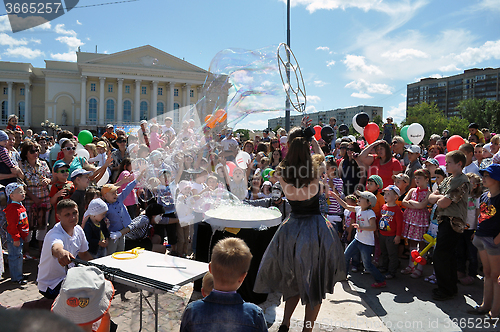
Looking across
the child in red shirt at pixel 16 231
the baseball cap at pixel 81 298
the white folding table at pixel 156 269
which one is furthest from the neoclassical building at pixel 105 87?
the baseball cap at pixel 81 298

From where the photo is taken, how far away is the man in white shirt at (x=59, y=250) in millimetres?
3448

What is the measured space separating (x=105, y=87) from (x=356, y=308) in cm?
6162

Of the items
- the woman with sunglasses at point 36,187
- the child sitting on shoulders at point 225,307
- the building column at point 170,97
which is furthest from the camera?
the building column at point 170,97

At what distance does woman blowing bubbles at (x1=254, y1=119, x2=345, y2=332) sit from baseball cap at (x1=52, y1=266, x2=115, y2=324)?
158 cm

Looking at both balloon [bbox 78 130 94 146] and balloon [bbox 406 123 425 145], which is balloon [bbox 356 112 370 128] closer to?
balloon [bbox 406 123 425 145]

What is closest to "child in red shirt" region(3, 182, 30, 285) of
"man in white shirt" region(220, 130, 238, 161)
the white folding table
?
the white folding table

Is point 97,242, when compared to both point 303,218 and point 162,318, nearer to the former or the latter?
point 162,318

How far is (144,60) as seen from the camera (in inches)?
2312

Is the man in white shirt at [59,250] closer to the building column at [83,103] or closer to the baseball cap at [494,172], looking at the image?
the baseball cap at [494,172]

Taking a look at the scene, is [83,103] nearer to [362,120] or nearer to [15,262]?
[362,120]

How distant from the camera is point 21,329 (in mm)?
568

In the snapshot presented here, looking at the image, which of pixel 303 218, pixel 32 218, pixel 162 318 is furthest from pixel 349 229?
pixel 32 218

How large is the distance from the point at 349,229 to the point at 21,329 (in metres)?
5.86

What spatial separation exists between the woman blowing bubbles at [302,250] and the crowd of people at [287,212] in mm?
11
